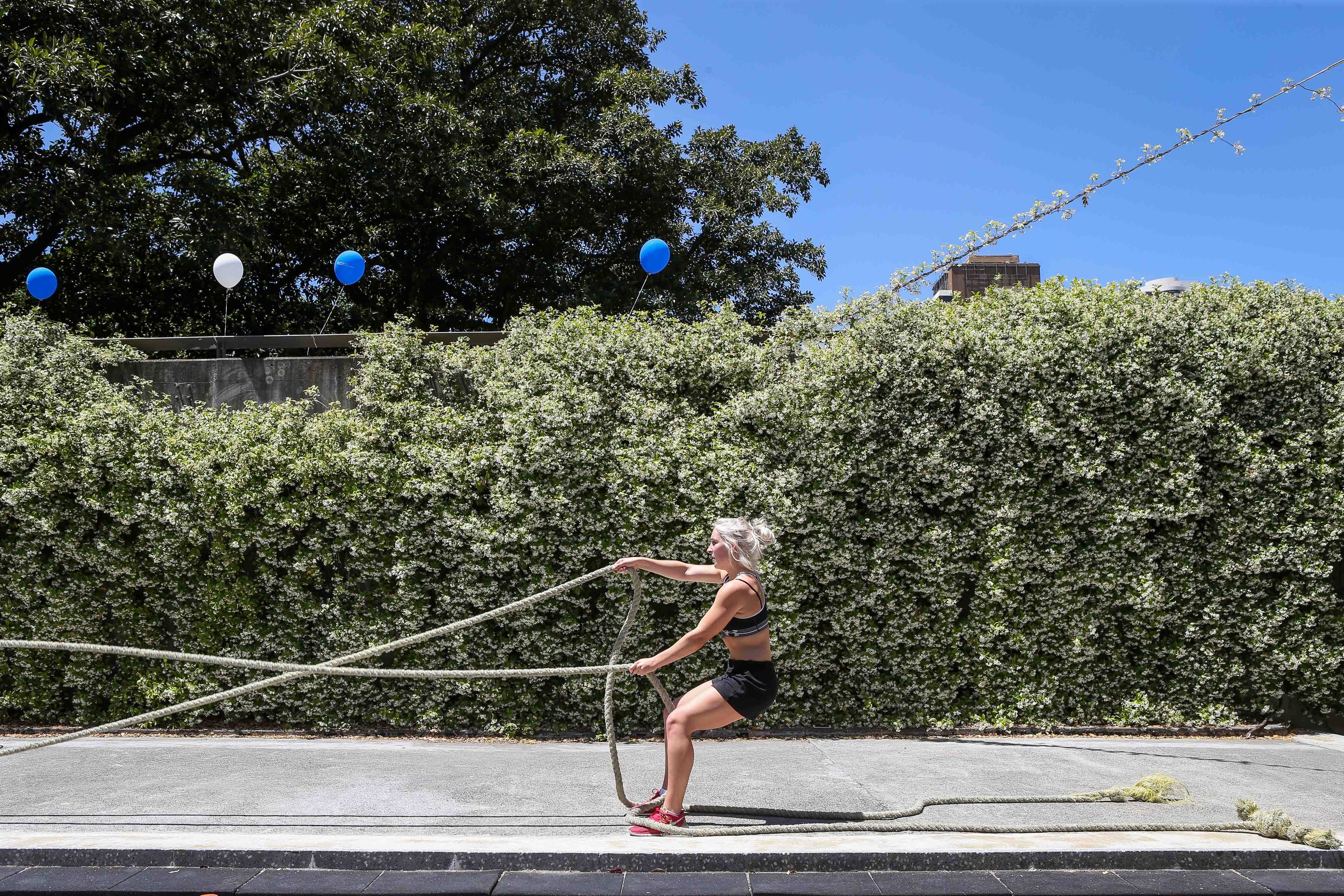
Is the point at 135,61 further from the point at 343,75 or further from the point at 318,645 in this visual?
the point at 318,645

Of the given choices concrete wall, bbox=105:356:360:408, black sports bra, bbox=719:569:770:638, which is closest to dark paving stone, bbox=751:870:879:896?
black sports bra, bbox=719:569:770:638

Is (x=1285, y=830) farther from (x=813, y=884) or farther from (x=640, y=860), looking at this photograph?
(x=640, y=860)

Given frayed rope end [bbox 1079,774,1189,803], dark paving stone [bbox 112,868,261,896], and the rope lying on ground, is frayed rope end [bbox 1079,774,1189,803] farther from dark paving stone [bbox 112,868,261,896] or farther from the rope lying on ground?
dark paving stone [bbox 112,868,261,896]

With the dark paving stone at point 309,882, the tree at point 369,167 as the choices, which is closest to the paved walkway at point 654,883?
the dark paving stone at point 309,882

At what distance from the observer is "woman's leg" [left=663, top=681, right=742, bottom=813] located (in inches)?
188

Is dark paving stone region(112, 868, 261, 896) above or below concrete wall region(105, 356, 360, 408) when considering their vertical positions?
below

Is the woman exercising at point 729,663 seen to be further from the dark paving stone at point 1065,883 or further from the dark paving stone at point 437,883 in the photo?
A: the dark paving stone at point 1065,883

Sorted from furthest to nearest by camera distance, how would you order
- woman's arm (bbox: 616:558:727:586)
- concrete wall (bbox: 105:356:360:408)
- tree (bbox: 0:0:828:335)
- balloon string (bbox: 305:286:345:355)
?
balloon string (bbox: 305:286:345:355)
tree (bbox: 0:0:828:335)
concrete wall (bbox: 105:356:360:408)
woman's arm (bbox: 616:558:727:586)

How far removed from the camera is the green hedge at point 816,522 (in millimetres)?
7711

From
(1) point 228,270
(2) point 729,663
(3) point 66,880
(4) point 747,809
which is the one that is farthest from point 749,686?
(1) point 228,270

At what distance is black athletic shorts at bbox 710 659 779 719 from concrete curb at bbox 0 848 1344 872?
0.70 metres

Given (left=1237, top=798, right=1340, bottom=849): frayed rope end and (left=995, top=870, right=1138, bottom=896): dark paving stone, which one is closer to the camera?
(left=995, top=870, right=1138, bottom=896): dark paving stone

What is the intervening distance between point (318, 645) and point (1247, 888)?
6.73 m

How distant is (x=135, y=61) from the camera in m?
13.7
